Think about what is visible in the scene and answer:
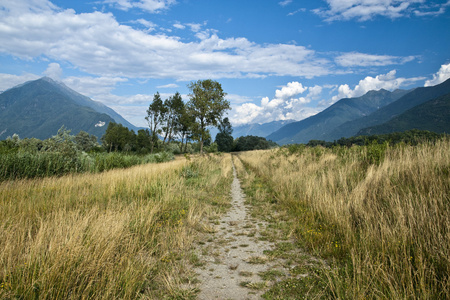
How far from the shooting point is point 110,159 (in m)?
14.6

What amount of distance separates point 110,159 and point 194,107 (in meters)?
13.3

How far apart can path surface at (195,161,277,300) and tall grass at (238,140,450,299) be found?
101cm

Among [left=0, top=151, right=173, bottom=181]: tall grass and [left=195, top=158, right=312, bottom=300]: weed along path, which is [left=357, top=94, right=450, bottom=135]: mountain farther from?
[left=0, top=151, right=173, bottom=181]: tall grass

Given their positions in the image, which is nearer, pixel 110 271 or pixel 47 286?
pixel 47 286

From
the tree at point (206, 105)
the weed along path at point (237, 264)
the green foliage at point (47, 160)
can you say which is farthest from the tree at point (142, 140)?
the weed along path at point (237, 264)

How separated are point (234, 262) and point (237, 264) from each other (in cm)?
11

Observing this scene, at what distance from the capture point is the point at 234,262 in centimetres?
389

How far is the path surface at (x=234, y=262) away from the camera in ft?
9.88

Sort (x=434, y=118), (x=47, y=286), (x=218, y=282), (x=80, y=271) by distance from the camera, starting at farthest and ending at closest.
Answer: (x=434, y=118) → (x=218, y=282) → (x=80, y=271) → (x=47, y=286)

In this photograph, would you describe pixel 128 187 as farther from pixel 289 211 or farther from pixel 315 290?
pixel 315 290

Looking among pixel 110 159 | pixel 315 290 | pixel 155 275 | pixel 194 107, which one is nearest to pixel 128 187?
pixel 155 275

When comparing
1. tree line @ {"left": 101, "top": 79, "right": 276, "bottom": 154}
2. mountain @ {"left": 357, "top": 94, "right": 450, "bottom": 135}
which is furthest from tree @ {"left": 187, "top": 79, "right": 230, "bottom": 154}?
mountain @ {"left": 357, "top": 94, "right": 450, "bottom": 135}

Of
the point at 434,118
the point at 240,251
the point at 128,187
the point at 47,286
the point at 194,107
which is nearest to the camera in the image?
the point at 47,286

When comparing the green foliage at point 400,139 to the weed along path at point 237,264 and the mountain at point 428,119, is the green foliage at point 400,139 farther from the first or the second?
the mountain at point 428,119
